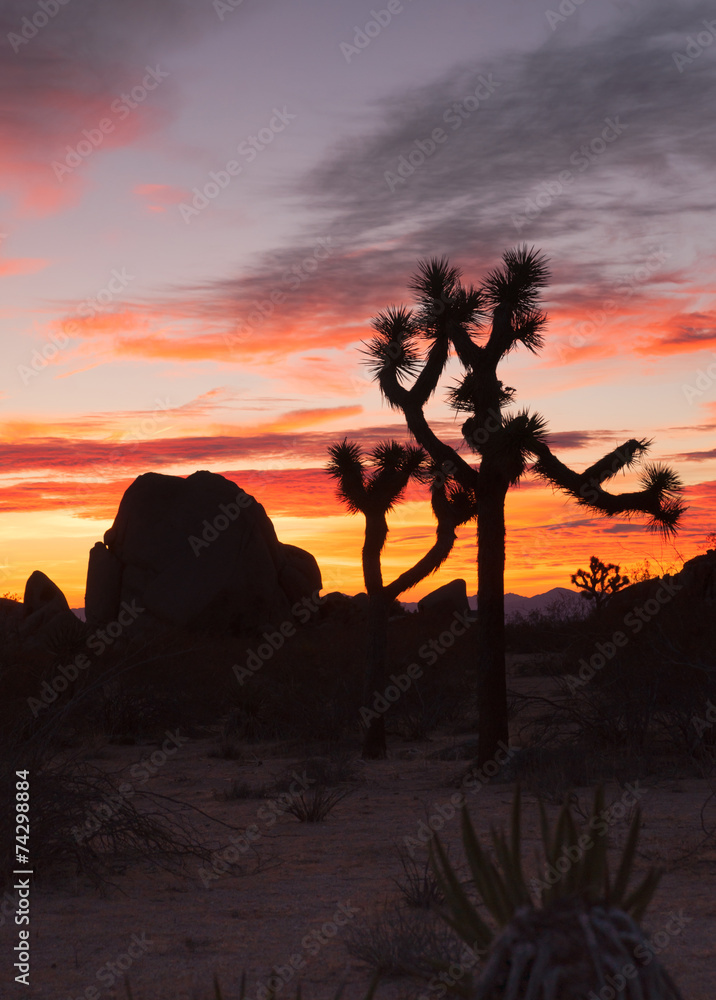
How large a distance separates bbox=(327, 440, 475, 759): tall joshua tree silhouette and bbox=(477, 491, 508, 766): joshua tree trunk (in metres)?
1.95

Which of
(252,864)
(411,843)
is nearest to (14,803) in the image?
(252,864)

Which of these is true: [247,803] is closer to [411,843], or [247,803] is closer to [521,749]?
[411,843]

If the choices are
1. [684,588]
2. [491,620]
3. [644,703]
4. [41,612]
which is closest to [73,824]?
[491,620]

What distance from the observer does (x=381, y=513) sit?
12859 millimetres

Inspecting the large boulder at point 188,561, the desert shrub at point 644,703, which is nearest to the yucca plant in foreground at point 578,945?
the desert shrub at point 644,703

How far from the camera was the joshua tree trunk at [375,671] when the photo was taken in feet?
41.6

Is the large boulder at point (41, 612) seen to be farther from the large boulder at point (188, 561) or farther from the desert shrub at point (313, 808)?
the desert shrub at point (313, 808)

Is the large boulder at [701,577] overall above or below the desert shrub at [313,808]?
above

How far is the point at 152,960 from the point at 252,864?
221 cm

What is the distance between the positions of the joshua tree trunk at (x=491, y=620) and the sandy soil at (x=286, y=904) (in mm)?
738

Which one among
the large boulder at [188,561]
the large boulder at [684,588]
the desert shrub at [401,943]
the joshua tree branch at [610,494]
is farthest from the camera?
the large boulder at [188,561]

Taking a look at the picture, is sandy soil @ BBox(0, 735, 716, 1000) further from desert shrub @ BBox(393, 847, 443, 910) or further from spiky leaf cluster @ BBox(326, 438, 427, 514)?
spiky leaf cluster @ BBox(326, 438, 427, 514)

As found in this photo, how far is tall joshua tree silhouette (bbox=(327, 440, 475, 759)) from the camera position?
12.7m

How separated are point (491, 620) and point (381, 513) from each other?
9.32 feet
